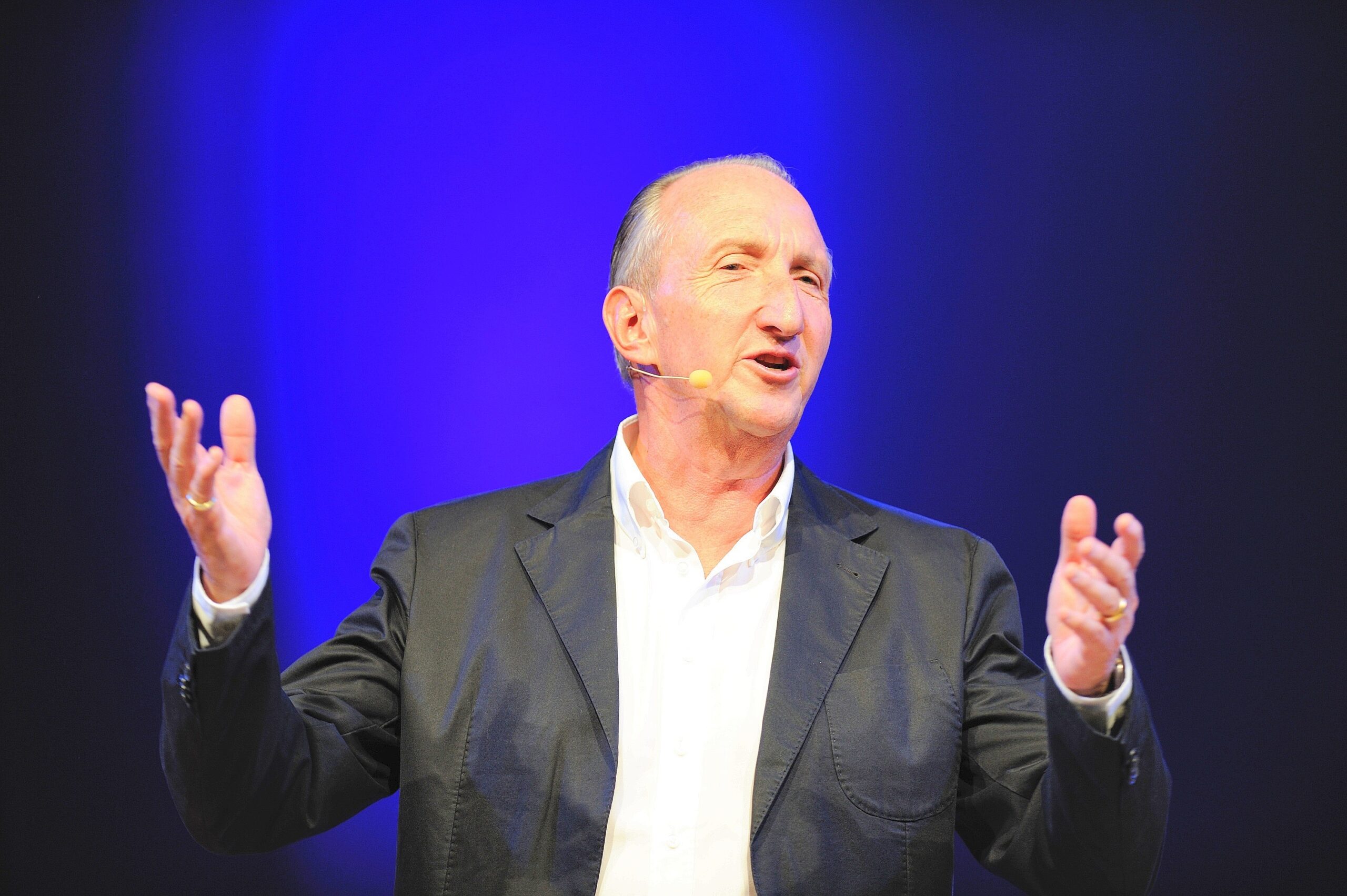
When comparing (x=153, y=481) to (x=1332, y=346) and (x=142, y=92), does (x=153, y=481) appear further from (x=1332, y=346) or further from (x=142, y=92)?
(x=1332, y=346)

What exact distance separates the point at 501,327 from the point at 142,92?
89 cm

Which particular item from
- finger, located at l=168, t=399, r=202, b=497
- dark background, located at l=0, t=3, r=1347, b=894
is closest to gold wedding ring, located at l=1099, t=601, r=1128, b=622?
finger, located at l=168, t=399, r=202, b=497

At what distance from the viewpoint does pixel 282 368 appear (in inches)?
93.5

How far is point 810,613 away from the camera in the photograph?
163 cm

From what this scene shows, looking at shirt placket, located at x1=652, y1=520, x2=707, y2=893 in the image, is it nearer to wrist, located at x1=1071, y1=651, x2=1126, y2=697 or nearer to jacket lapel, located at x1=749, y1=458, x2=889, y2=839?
jacket lapel, located at x1=749, y1=458, x2=889, y2=839

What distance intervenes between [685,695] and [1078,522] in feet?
2.12

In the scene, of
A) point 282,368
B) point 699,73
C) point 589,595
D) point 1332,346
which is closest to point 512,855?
point 589,595

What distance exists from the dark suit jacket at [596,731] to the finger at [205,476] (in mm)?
263

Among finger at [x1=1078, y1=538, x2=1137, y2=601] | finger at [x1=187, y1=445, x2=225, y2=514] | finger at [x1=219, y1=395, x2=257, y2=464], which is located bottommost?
finger at [x1=1078, y1=538, x2=1137, y2=601]

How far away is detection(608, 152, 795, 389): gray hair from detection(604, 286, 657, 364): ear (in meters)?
0.02

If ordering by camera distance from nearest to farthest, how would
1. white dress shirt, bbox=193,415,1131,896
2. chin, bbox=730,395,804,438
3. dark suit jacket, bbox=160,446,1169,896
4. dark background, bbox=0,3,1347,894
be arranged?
dark suit jacket, bbox=160,446,1169,896, white dress shirt, bbox=193,415,1131,896, chin, bbox=730,395,804,438, dark background, bbox=0,3,1347,894

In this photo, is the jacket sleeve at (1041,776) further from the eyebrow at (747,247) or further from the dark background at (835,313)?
the dark background at (835,313)

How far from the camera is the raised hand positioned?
1.12 metres

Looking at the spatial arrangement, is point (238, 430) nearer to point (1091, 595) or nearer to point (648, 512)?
point (648, 512)
